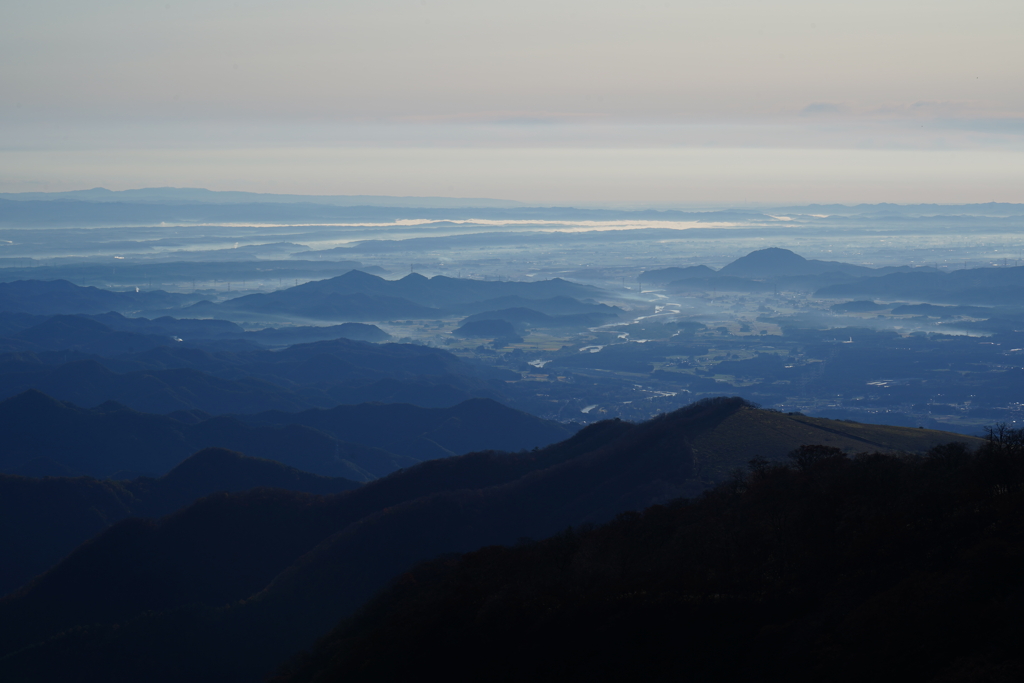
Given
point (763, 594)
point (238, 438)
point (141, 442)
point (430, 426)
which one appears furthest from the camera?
point (430, 426)

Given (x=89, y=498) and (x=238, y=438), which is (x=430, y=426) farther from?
(x=89, y=498)

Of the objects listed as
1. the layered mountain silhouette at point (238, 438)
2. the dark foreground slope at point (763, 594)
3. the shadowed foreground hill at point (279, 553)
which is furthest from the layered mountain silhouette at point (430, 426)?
the dark foreground slope at point (763, 594)

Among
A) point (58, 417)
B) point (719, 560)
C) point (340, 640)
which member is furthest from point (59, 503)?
point (719, 560)

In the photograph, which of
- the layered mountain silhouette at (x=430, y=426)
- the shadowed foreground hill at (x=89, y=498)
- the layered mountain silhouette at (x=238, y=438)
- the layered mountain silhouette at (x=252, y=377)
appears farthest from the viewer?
the layered mountain silhouette at (x=252, y=377)

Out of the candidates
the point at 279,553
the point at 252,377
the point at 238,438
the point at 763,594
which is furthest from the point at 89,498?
the point at 252,377

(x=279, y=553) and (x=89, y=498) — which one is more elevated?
(x=279, y=553)

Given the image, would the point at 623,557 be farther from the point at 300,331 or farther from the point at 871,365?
the point at 300,331

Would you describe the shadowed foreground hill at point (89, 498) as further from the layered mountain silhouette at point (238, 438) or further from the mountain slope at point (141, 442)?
the mountain slope at point (141, 442)

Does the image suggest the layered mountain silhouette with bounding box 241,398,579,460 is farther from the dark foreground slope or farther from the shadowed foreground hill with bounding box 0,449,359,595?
the dark foreground slope
